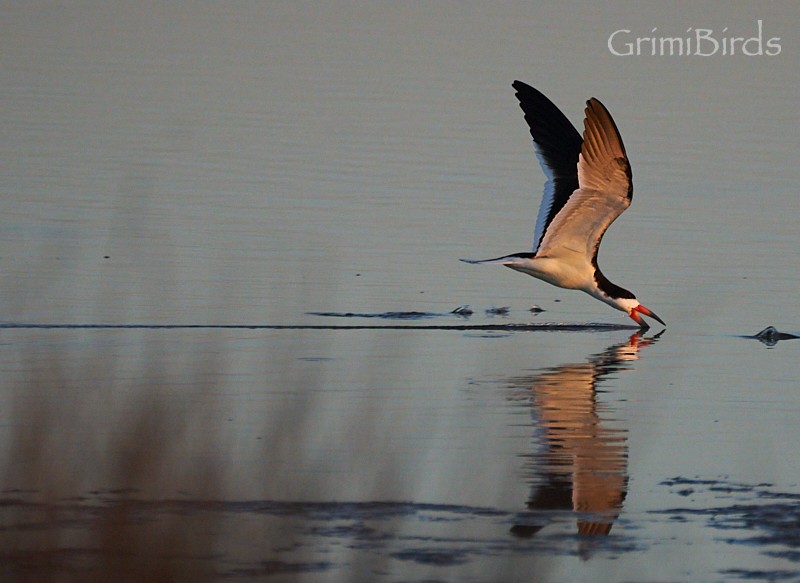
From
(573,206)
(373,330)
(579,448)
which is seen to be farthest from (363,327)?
(579,448)

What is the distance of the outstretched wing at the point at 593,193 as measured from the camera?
12547 mm

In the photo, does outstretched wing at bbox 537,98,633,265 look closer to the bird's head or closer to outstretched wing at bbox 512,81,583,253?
outstretched wing at bbox 512,81,583,253

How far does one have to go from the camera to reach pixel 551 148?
1341 centimetres

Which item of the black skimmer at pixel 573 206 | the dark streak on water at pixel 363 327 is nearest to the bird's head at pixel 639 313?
the black skimmer at pixel 573 206

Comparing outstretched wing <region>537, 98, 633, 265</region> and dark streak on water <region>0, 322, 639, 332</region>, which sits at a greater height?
outstretched wing <region>537, 98, 633, 265</region>

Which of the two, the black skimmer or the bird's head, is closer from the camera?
the black skimmer

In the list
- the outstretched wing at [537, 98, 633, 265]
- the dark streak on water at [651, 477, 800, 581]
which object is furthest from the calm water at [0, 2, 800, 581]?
the outstretched wing at [537, 98, 633, 265]

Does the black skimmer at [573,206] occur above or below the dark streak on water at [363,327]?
above

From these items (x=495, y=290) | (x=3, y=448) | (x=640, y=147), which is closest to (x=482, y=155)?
(x=640, y=147)

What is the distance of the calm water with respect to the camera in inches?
244

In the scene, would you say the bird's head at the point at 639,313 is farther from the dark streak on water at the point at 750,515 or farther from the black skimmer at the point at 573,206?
the dark streak on water at the point at 750,515

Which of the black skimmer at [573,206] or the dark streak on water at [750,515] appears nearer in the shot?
the dark streak on water at [750,515]

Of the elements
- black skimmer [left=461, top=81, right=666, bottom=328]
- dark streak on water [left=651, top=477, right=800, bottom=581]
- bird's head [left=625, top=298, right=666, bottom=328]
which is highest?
black skimmer [left=461, top=81, right=666, bottom=328]

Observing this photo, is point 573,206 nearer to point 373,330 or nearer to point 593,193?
point 593,193
